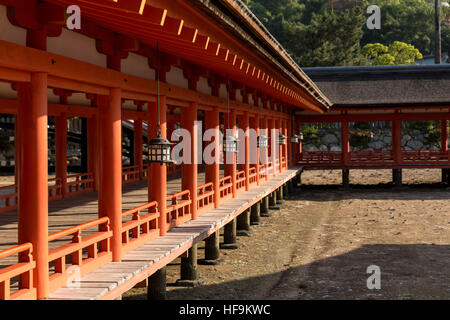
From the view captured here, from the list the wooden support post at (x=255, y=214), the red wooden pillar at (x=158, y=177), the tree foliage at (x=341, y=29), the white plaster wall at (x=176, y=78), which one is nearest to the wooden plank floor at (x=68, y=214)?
the red wooden pillar at (x=158, y=177)

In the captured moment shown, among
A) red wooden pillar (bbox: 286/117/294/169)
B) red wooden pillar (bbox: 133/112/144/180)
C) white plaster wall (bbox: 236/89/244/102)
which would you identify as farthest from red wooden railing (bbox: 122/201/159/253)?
red wooden pillar (bbox: 286/117/294/169)

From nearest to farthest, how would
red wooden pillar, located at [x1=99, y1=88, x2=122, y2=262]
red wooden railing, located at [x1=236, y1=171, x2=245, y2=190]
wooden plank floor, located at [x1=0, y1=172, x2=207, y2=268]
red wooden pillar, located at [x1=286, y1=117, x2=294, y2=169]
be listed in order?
red wooden pillar, located at [x1=99, y1=88, x2=122, y2=262], wooden plank floor, located at [x1=0, y1=172, x2=207, y2=268], red wooden railing, located at [x1=236, y1=171, x2=245, y2=190], red wooden pillar, located at [x1=286, y1=117, x2=294, y2=169]

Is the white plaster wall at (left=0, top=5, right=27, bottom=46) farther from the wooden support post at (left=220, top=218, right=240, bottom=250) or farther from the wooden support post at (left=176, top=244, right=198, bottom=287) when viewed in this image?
the wooden support post at (left=220, top=218, right=240, bottom=250)

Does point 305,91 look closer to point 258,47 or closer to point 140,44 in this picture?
point 258,47

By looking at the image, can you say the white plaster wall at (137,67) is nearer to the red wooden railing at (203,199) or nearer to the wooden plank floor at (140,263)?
the wooden plank floor at (140,263)

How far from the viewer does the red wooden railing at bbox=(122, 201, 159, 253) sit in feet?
27.7

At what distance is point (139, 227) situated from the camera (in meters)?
8.91

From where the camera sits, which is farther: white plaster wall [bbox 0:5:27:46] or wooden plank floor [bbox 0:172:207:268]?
wooden plank floor [bbox 0:172:207:268]

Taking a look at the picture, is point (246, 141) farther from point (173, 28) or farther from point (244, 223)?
point (173, 28)

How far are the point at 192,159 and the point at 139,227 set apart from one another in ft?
10.7

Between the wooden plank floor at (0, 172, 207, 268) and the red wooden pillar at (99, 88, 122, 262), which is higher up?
the red wooden pillar at (99, 88, 122, 262)

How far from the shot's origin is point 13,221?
38.4 ft

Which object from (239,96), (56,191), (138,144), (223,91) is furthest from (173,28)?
(138,144)

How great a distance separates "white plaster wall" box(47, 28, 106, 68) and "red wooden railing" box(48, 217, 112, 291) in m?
1.99
